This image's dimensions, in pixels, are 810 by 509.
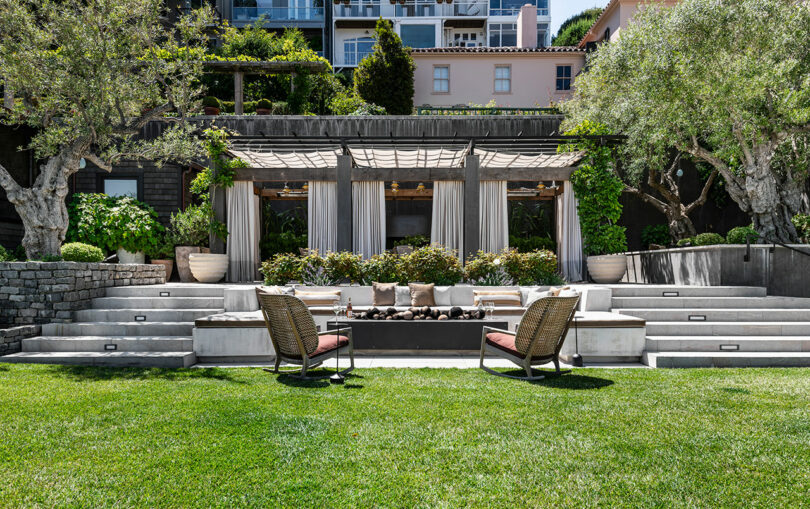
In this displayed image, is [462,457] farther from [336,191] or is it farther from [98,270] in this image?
[336,191]

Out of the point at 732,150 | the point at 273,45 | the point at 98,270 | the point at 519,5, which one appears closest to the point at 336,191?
the point at 98,270

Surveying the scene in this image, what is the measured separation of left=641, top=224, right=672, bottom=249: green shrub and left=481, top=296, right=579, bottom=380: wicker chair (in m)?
8.99

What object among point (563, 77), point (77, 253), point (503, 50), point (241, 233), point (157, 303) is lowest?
point (157, 303)

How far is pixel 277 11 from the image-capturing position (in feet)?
95.3

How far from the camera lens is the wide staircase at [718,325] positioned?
6.37 m

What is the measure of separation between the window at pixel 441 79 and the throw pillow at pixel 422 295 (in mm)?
16955

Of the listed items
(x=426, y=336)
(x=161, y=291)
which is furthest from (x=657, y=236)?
(x=161, y=291)

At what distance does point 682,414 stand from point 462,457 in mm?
2013

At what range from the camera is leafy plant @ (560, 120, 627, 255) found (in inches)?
424

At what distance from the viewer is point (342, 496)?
9.34 feet

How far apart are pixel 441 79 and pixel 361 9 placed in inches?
294

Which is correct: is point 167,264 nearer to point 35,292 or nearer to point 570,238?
point 35,292

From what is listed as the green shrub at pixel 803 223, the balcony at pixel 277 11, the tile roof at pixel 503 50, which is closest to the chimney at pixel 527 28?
the tile roof at pixel 503 50

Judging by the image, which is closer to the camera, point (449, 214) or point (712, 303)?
point (712, 303)
